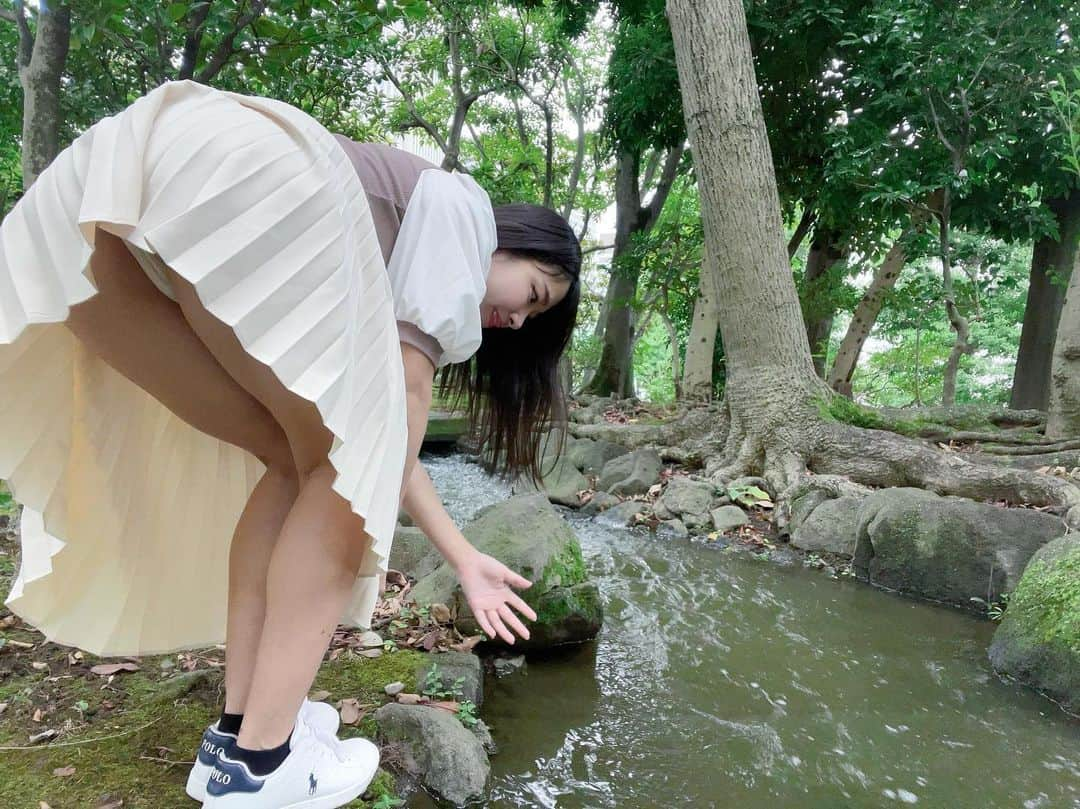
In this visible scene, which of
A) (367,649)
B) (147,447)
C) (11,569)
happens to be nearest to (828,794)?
(367,649)

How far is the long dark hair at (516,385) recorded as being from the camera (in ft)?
5.47

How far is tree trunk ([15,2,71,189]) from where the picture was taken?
2432 millimetres

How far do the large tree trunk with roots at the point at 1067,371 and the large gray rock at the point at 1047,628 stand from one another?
9.01ft

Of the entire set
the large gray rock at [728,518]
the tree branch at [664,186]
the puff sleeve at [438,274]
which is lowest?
the large gray rock at [728,518]

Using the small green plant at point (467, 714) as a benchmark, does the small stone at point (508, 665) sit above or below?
below

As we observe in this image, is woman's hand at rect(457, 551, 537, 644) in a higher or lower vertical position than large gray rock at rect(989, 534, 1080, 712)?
higher

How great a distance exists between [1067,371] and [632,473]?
3.11 metres

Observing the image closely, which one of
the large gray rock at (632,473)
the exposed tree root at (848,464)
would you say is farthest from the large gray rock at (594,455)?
the exposed tree root at (848,464)

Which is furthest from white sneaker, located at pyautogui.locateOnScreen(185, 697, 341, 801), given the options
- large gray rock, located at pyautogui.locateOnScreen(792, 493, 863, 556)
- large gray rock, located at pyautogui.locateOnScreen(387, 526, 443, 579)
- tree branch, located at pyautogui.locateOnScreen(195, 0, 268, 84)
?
large gray rock, located at pyautogui.locateOnScreen(792, 493, 863, 556)

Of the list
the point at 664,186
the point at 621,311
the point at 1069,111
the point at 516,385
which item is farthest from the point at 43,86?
the point at 664,186

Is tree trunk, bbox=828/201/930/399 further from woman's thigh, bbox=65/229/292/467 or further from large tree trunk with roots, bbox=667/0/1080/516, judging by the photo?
woman's thigh, bbox=65/229/292/467

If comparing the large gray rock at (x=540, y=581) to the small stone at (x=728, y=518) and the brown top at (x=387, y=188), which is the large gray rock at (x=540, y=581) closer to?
the brown top at (x=387, y=188)

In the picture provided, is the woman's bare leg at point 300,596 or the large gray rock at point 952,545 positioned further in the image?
the large gray rock at point 952,545

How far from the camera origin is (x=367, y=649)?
212 cm
